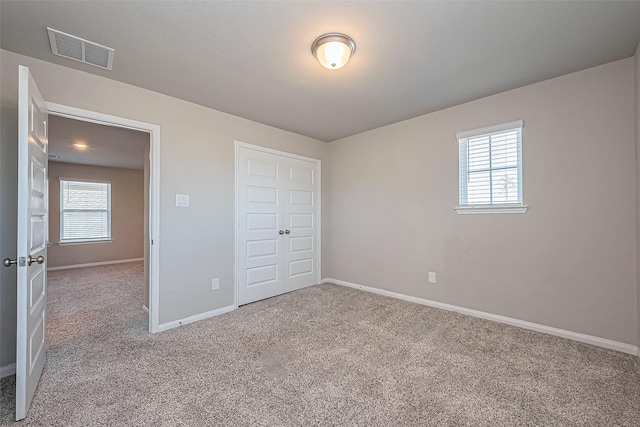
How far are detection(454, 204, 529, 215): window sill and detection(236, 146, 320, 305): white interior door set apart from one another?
7.44 ft

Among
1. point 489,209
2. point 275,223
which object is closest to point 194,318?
point 275,223

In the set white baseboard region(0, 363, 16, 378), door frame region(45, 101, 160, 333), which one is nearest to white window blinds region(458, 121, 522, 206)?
door frame region(45, 101, 160, 333)

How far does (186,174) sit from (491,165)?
344 cm

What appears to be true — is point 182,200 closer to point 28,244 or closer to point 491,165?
point 28,244

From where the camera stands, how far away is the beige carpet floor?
5.33ft

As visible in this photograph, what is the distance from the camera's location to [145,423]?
1564 mm

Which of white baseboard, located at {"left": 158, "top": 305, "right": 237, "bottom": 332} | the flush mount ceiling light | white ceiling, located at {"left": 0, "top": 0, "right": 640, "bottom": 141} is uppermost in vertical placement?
white ceiling, located at {"left": 0, "top": 0, "right": 640, "bottom": 141}

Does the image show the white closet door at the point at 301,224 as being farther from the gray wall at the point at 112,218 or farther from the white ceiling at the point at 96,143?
the gray wall at the point at 112,218

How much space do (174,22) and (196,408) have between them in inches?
99.2

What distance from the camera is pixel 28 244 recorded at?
1.66m

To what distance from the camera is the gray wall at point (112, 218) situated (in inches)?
244

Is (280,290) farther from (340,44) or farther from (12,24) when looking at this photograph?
(12,24)

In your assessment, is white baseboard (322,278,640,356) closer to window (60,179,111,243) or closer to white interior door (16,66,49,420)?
white interior door (16,66,49,420)

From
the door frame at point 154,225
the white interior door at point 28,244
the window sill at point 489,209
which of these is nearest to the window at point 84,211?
the door frame at point 154,225
